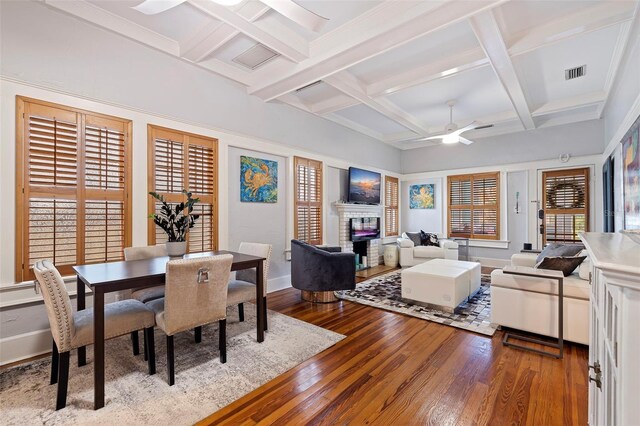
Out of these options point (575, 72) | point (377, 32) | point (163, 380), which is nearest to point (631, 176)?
point (575, 72)

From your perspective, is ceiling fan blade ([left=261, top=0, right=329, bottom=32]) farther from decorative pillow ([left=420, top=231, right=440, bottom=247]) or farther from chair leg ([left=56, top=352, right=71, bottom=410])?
decorative pillow ([left=420, top=231, right=440, bottom=247])

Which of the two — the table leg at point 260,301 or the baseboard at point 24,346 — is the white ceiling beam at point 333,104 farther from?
the baseboard at point 24,346

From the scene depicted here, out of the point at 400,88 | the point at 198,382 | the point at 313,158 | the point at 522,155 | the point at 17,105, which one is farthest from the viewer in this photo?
the point at 522,155

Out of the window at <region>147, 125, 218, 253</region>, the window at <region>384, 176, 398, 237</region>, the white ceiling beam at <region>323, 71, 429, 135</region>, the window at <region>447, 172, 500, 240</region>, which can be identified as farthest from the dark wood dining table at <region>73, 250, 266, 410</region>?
the window at <region>447, 172, 500, 240</region>

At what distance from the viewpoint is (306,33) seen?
10.5 ft

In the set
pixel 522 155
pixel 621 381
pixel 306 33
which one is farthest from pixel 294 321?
pixel 522 155

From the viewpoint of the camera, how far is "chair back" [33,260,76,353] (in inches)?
70.6

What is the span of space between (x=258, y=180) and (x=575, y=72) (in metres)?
4.75

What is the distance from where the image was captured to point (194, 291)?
2.19 meters

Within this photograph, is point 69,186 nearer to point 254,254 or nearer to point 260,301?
point 254,254

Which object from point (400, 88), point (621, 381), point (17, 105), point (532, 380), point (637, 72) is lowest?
point (532, 380)

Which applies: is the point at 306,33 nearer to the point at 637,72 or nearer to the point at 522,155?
the point at 637,72

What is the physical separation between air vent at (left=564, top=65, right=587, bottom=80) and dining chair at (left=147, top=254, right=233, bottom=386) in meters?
5.05

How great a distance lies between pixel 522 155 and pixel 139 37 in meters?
7.16
